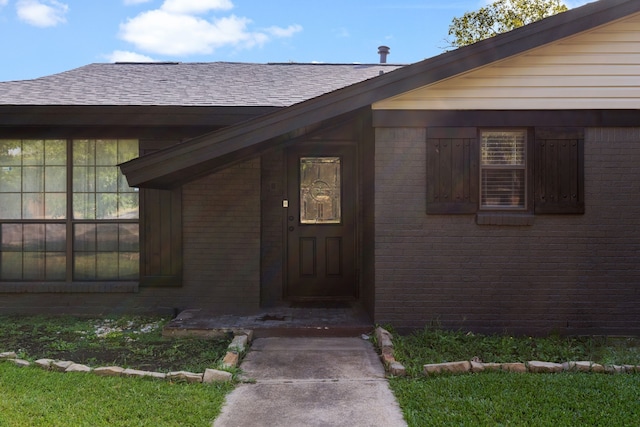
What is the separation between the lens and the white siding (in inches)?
236

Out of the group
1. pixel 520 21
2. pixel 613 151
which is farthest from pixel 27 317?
pixel 520 21

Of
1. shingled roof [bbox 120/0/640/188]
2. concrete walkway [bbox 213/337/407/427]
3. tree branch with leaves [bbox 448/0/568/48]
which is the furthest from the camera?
tree branch with leaves [bbox 448/0/568/48]

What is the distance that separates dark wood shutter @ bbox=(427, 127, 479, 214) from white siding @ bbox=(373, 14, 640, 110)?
332 millimetres

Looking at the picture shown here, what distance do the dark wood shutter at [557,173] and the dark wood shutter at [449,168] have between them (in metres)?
0.80

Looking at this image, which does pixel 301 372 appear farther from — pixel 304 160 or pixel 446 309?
pixel 304 160

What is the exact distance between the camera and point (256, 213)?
7.16 meters

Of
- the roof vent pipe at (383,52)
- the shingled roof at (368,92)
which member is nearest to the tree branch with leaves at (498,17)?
the roof vent pipe at (383,52)

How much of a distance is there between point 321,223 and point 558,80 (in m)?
3.71

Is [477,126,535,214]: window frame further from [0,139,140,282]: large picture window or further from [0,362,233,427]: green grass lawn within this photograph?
[0,139,140,282]: large picture window

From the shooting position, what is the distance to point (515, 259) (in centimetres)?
614

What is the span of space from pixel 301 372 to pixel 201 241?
9.67 feet

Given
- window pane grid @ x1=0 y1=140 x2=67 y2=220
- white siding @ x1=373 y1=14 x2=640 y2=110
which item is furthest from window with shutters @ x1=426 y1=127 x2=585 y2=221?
window pane grid @ x1=0 y1=140 x2=67 y2=220

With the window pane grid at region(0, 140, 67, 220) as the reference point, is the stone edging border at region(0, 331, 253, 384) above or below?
below

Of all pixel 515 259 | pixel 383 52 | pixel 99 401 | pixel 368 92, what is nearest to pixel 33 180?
pixel 99 401
